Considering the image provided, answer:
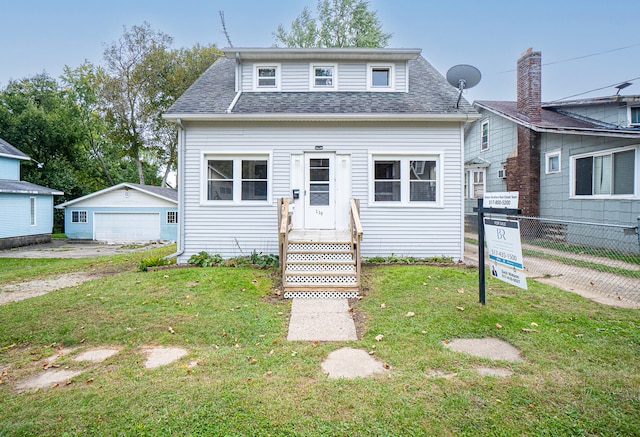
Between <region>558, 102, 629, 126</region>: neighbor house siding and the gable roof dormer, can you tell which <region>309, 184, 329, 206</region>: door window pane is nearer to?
the gable roof dormer

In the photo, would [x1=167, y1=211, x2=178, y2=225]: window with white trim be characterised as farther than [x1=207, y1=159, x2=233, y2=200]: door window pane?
Yes

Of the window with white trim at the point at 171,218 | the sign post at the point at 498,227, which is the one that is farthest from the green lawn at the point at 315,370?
the window with white trim at the point at 171,218

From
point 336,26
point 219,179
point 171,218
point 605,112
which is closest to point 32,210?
point 171,218

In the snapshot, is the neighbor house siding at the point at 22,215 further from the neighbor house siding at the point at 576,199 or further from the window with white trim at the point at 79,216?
the neighbor house siding at the point at 576,199

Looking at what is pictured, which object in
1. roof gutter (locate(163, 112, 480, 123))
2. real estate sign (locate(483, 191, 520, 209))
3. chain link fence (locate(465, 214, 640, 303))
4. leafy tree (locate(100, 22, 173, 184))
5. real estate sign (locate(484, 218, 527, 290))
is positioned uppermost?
leafy tree (locate(100, 22, 173, 184))

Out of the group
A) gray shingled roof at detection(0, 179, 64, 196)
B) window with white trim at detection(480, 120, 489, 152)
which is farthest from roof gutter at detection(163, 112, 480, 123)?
gray shingled roof at detection(0, 179, 64, 196)

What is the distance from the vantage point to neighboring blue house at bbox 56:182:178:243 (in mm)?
18641

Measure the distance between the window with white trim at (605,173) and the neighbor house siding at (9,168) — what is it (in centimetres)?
2682

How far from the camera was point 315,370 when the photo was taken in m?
3.19

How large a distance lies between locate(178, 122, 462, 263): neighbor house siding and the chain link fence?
6.96 ft

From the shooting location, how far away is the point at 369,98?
881 cm

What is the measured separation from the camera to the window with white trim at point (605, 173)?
927 cm

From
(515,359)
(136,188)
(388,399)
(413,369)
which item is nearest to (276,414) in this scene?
(388,399)

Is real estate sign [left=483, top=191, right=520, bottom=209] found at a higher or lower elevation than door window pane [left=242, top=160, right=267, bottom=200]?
lower
